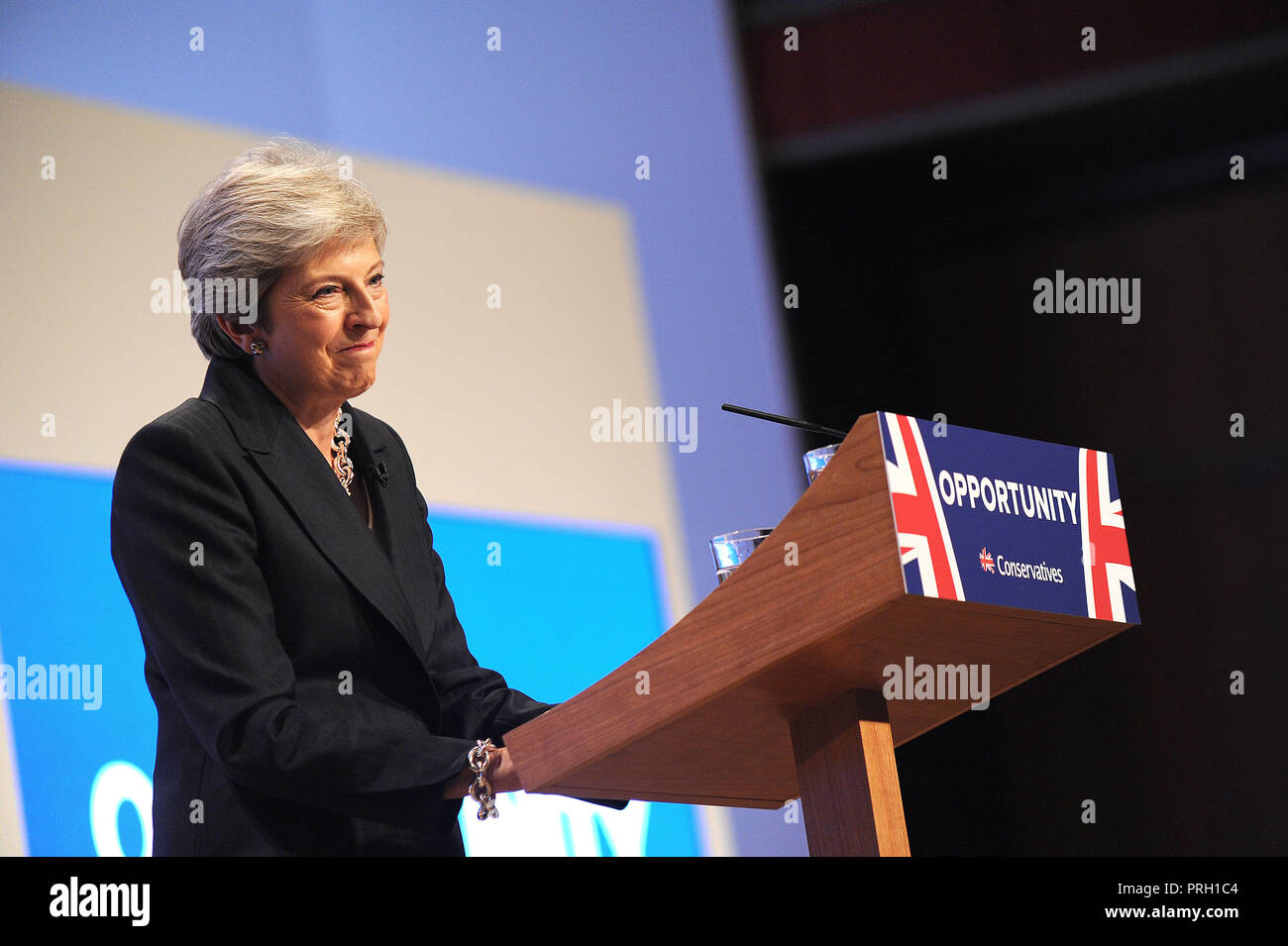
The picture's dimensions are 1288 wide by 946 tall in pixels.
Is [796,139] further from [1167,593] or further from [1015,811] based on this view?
[1015,811]

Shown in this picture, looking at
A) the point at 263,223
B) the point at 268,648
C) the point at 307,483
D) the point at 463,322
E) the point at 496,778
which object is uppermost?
the point at 463,322

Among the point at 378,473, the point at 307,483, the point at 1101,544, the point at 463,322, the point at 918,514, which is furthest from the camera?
the point at 463,322

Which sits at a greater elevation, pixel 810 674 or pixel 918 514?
pixel 918 514

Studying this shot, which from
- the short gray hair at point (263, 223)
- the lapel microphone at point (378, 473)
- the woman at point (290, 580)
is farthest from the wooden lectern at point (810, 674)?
the short gray hair at point (263, 223)

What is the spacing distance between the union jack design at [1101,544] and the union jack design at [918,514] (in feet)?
0.79

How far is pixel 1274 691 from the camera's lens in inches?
143

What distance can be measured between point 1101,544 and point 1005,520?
0.17m

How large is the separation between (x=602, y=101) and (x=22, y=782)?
209cm

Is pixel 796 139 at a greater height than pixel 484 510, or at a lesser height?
greater

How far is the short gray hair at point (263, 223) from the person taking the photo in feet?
5.67

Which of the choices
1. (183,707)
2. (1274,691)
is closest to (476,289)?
(183,707)

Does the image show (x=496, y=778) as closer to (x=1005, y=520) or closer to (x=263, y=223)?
(x=1005, y=520)

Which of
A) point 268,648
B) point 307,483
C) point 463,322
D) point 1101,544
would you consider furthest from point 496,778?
point 463,322

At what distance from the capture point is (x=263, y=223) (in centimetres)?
173
